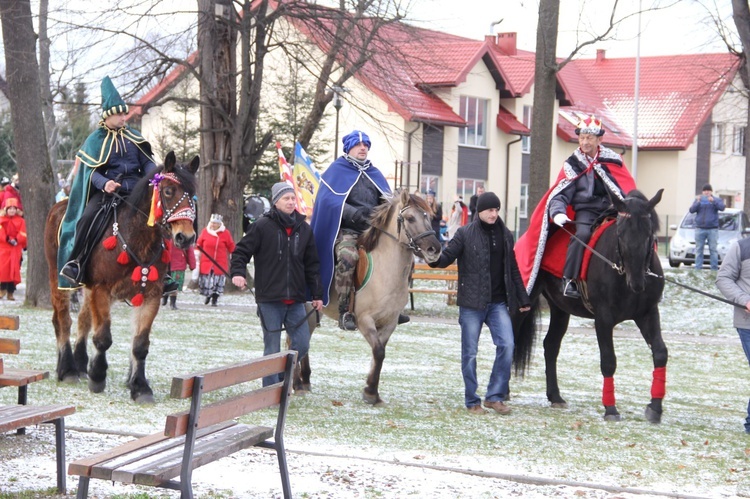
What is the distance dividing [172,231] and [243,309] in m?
11.9

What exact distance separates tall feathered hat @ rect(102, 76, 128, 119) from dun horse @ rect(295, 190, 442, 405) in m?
2.69

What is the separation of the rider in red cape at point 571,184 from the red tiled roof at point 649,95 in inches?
1629

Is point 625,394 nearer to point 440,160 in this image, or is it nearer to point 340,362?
point 340,362

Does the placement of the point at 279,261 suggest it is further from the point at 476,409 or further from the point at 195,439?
the point at 195,439

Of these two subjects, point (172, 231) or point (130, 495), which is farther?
point (172, 231)

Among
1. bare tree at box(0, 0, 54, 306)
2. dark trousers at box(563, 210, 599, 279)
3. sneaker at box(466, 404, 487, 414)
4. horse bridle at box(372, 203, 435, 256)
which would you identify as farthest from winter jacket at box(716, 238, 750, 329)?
bare tree at box(0, 0, 54, 306)

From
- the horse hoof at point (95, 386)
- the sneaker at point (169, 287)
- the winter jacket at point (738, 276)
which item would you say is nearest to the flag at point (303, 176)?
the sneaker at point (169, 287)

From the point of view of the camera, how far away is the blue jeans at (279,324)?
9977mm

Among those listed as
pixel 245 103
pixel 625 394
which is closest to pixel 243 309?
pixel 245 103

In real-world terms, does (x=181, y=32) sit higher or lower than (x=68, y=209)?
higher

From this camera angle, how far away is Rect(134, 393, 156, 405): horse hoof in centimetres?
981

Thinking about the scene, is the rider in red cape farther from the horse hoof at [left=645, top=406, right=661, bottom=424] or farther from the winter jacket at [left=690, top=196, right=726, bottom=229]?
the winter jacket at [left=690, top=196, right=726, bottom=229]

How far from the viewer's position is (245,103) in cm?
2258

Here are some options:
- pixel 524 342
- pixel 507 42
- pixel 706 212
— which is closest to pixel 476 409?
pixel 524 342
